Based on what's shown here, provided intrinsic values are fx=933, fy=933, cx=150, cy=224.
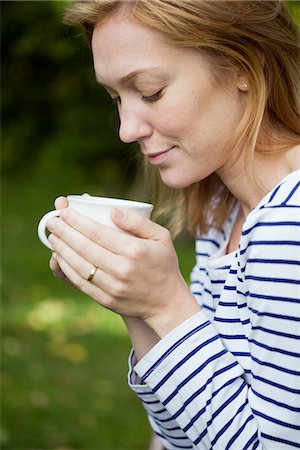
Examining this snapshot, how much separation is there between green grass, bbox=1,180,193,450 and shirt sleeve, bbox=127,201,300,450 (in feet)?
8.38

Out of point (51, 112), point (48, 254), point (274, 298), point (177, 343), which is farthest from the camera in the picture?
point (51, 112)

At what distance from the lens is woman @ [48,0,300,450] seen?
1841mm

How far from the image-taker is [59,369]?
5.42 meters

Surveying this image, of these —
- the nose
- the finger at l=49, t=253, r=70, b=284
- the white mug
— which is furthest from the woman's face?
the finger at l=49, t=253, r=70, b=284

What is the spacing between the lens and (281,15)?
7.04 feet

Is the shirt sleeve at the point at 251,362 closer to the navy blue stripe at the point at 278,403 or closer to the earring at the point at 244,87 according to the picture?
the navy blue stripe at the point at 278,403

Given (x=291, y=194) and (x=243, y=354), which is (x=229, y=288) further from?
(x=291, y=194)

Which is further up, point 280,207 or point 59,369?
point 280,207

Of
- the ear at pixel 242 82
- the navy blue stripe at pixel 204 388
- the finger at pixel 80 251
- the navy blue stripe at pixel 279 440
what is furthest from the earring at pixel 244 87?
the navy blue stripe at pixel 279 440

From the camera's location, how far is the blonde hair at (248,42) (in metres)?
1.97

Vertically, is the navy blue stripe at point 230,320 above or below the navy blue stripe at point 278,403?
above

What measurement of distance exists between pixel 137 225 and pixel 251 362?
367 mm

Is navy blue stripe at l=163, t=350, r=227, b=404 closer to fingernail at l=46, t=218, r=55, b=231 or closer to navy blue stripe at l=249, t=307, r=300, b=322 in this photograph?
navy blue stripe at l=249, t=307, r=300, b=322

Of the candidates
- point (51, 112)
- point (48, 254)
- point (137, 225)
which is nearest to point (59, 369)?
point (48, 254)
